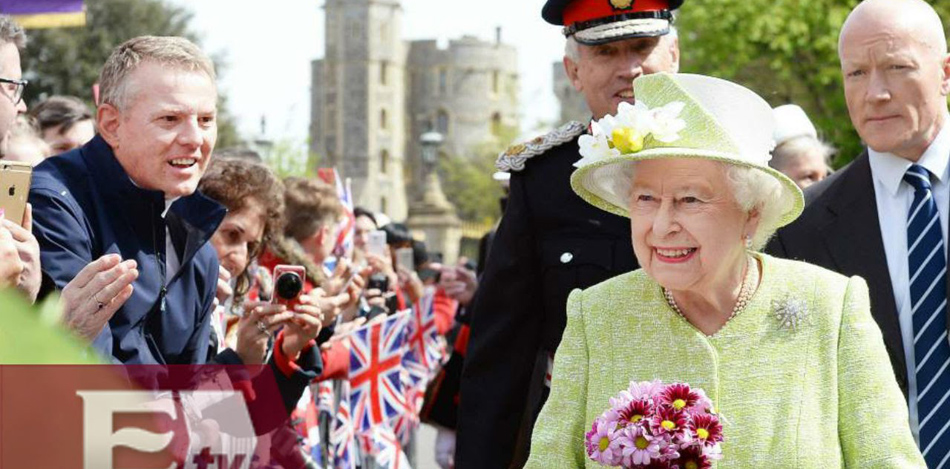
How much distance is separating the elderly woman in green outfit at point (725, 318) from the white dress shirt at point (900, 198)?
1.29 m

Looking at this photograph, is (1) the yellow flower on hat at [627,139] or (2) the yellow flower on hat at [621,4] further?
(2) the yellow flower on hat at [621,4]

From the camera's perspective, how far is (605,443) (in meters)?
2.98

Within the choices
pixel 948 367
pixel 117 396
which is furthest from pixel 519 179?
pixel 117 396

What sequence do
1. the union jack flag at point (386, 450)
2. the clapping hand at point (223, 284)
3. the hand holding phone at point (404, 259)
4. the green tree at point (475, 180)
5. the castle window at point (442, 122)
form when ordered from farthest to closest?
the castle window at point (442, 122), the green tree at point (475, 180), the hand holding phone at point (404, 259), the union jack flag at point (386, 450), the clapping hand at point (223, 284)

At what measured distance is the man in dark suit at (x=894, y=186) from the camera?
4.64 meters

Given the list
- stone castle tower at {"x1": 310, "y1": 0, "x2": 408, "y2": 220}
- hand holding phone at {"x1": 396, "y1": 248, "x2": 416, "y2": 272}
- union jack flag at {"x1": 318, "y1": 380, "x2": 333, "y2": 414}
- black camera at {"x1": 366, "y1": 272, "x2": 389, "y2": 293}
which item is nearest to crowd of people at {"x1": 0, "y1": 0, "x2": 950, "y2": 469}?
union jack flag at {"x1": 318, "y1": 380, "x2": 333, "y2": 414}

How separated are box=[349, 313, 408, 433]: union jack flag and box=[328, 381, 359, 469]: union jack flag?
0.06 metres

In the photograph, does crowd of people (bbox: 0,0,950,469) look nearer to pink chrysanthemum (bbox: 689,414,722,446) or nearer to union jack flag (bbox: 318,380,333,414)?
pink chrysanthemum (bbox: 689,414,722,446)

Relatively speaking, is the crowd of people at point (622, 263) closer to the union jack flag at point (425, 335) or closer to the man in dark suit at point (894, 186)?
the man in dark suit at point (894, 186)

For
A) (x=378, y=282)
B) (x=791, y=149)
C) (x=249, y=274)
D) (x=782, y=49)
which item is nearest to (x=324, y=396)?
(x=249, y=274)

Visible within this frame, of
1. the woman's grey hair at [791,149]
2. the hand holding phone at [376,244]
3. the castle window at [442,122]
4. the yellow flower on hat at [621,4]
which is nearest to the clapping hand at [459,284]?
the hand holding phone at [376,244]

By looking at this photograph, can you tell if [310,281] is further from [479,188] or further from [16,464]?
[479,188]

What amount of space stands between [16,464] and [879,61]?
166 inches

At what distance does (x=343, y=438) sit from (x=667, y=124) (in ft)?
16.0
